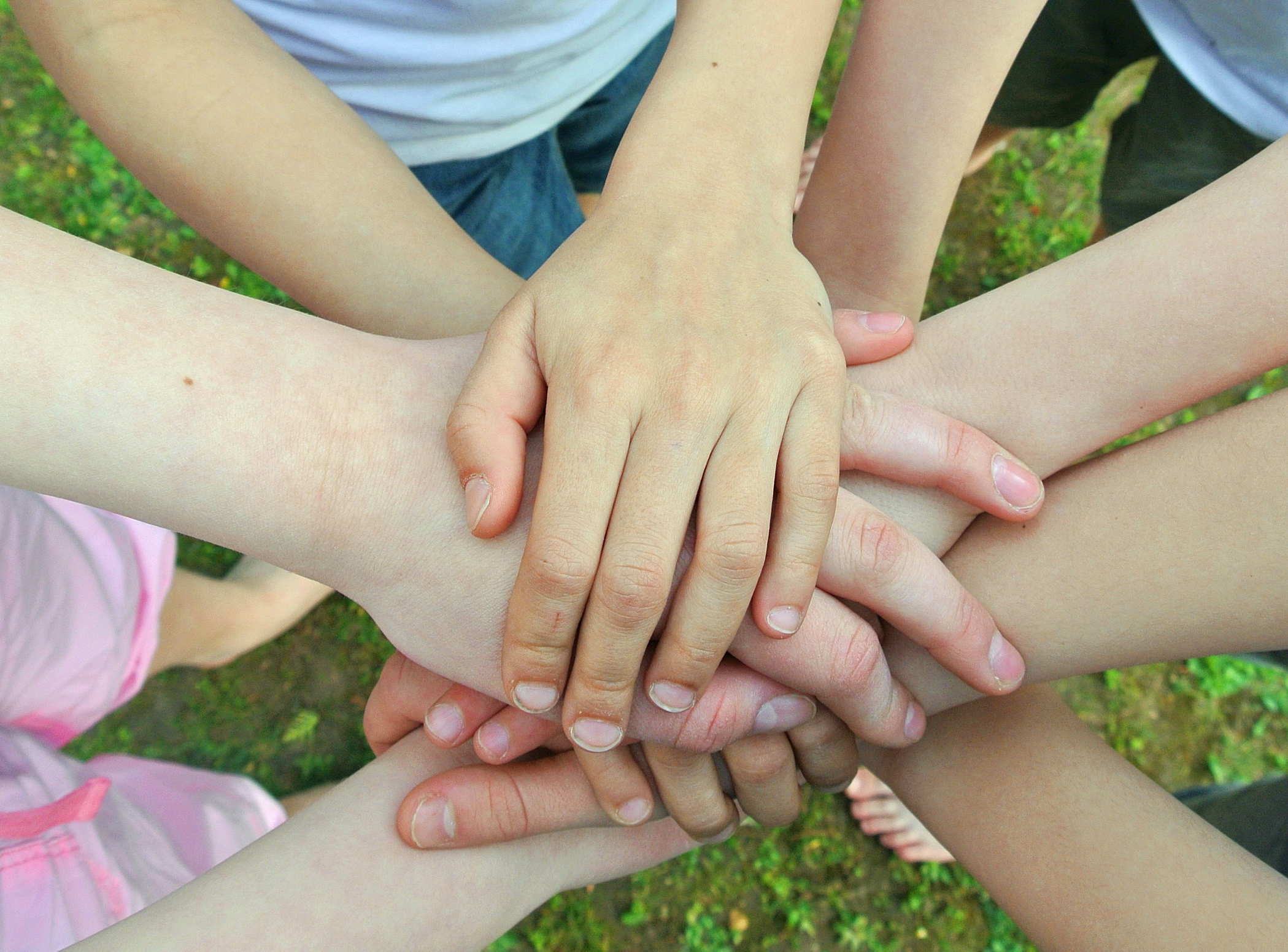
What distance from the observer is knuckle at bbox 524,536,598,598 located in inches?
34.3

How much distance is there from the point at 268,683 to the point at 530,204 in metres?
1.40

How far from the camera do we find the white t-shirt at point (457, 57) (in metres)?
1.39

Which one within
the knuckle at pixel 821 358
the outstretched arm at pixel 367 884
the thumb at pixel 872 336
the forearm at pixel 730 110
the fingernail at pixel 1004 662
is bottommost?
the outstretched arm at pixel 367 884

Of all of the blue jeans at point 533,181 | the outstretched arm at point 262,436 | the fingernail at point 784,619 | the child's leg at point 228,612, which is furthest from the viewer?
the child's leg at point 228,612

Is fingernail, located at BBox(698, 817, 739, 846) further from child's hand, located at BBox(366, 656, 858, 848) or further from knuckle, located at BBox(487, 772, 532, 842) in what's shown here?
knuckle, located at BBox(487, 772, 532, 842)

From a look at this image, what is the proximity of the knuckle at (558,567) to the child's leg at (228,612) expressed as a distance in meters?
1.26

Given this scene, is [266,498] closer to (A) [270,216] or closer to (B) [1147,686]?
(A) [270,216]

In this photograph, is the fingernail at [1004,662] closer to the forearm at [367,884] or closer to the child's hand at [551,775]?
the child's hand at [551,775]

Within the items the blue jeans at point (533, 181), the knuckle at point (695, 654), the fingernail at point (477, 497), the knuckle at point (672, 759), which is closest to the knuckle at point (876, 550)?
the knuckle at point (695, 654)

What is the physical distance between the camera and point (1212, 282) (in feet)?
3.31

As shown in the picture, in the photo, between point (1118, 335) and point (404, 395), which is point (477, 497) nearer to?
point (404, 395)

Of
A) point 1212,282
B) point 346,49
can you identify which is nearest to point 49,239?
point 346,49

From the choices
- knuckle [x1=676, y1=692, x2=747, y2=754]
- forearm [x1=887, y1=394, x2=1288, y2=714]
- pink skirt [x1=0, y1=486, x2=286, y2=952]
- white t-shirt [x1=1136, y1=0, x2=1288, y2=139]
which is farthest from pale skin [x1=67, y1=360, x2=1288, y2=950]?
white t-shirt [x1=1136, y1=0, x2=1288, y2=139]

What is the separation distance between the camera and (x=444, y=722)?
1162 millimetres
